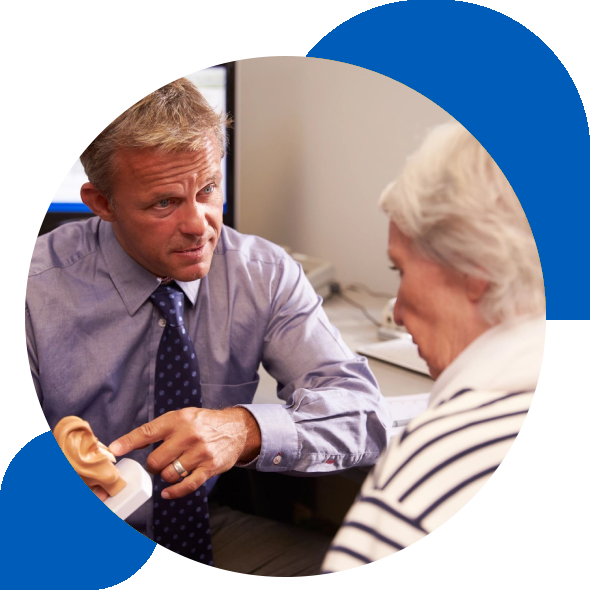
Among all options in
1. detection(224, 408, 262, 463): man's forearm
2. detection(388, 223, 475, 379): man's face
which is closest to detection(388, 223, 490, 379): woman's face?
detection(388, 223, 475, 379): man's face

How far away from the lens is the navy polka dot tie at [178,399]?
0.88 m

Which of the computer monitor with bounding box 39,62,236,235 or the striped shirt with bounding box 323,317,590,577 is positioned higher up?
the computer monitor with bounding box 39,62,236,235

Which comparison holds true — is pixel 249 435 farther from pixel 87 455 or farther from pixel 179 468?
pixel 87 455

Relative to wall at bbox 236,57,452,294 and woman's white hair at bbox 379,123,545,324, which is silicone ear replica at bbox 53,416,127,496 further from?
woman's white hair at bbox 379,123,545,324

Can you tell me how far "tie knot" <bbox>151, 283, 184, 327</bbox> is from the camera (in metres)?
0.89

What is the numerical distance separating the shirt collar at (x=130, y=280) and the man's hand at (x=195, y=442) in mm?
155

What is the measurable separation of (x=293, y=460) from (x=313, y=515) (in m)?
0.10

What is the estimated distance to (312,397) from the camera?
855 mm

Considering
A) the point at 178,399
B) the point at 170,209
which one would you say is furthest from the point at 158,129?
the point at 178,399

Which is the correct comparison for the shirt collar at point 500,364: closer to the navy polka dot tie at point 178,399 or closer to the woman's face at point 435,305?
the woman's face at point 435,305

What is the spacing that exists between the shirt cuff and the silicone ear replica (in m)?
0.15

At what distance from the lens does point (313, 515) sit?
35.1 inches

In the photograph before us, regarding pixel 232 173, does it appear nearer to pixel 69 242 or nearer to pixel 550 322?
pixel 69 242

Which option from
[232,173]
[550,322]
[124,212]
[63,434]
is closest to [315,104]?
[232,173]
